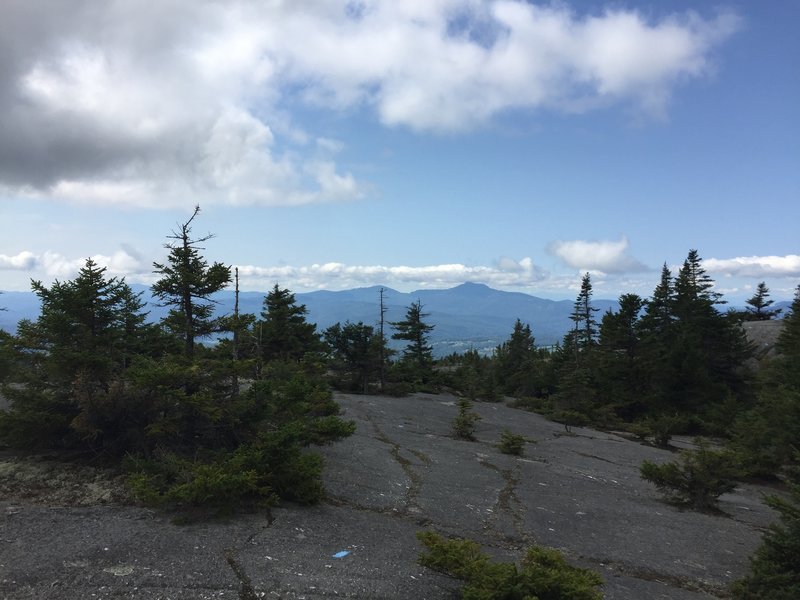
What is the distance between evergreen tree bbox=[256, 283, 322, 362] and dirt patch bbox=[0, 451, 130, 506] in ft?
84.6

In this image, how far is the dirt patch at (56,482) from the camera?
30.3 ft

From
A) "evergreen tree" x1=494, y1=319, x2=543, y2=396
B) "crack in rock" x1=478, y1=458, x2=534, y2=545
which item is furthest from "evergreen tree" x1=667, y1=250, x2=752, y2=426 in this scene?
"crack in rock" x1=478, y1=458, x2=534, y2=545

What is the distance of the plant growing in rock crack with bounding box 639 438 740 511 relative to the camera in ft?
43.4

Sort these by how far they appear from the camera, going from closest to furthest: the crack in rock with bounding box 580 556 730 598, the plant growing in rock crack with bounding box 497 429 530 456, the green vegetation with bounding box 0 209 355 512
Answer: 1. the crack in rock with bounding box 580 556 730 598
2. the green vegetation with bounding box 0 209 355 512
3. the plant growing in rock crack with bounding box 497 429 530 456

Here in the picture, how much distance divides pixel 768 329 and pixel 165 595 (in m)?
55.2

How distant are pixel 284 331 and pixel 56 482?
28.5 metres

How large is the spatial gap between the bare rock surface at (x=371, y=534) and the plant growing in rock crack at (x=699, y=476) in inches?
24.4

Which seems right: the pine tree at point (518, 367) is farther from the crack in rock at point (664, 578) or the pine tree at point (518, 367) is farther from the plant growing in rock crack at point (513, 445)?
the crack in rock at point (664, 578)

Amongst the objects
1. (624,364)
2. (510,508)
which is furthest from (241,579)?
(624,364)

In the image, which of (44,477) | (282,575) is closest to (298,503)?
(282,575)

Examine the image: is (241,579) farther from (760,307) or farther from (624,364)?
(760,307)

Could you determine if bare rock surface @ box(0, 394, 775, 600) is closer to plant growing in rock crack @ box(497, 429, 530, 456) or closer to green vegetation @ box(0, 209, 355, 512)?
green vegetation @ box(0, 209, 355, 512)

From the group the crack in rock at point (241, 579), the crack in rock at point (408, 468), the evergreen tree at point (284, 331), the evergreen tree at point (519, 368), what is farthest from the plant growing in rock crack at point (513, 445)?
the evergreen tree at point (519, 368)

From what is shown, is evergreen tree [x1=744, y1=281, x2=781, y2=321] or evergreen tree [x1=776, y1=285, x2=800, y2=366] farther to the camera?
evergreen tree [x1=744, y1=281, x2=781, y2=321]
